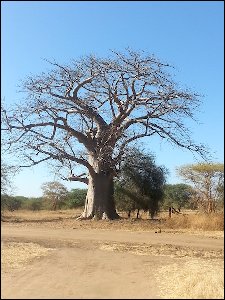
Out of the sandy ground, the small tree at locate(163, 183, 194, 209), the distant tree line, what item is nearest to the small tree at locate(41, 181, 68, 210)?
the distant tree line

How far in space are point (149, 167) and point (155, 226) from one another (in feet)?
Answer: 2.13

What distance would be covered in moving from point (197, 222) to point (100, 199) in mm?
1657

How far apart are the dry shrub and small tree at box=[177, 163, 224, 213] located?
0.08 metres

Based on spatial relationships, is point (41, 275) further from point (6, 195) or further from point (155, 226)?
point (155, 226)

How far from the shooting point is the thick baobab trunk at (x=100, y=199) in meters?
4.63

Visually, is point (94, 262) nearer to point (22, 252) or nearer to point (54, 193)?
point (22, 252)

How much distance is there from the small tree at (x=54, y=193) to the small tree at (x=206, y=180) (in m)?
1.14

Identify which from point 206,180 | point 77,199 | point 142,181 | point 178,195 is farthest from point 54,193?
point 206,180

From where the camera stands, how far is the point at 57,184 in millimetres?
4012

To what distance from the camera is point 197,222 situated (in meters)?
3.21

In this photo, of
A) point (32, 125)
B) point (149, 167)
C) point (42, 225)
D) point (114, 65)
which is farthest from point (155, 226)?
point (114, 65)

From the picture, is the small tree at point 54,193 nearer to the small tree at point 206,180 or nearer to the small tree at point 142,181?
the small tree at point 142,181

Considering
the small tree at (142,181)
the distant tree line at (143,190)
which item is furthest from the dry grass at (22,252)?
the small tree at (142,181)

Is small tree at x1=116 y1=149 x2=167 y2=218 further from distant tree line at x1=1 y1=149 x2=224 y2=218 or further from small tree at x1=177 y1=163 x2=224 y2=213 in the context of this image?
small tree at x1=177 y1=163 x2=224 y2=213
